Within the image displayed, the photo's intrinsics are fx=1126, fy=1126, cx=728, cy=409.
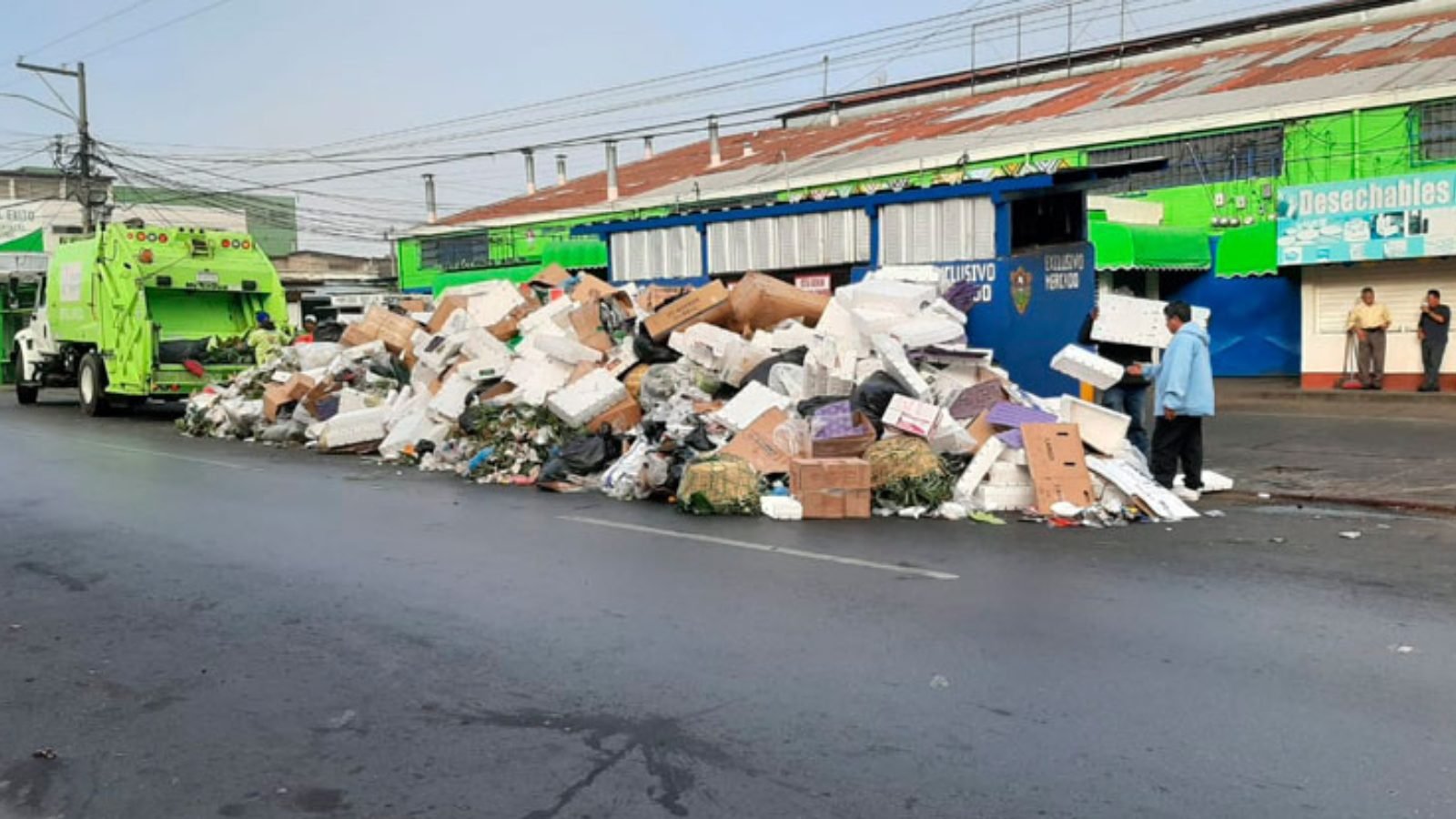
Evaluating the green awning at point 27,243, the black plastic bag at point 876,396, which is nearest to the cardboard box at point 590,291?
the black plastic bag at point 876,396

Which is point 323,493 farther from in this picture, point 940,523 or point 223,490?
point 940,523

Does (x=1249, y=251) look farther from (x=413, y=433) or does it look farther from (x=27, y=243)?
(x=27, y=243)

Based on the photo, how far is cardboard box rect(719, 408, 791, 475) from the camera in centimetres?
980

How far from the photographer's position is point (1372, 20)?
98.6 feet

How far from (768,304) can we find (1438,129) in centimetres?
1228

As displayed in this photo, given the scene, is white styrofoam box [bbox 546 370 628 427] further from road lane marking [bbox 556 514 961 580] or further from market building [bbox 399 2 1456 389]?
market building [bbox 399 2 1456 389]

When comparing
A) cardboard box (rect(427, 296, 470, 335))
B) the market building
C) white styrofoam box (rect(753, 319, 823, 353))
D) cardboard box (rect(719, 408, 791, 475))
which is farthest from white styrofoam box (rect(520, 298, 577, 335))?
cardboard box (rect(719, 408, 791, 475))

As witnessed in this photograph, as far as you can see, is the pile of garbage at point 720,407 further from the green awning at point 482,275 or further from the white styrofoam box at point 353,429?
the green awning at point 482,275

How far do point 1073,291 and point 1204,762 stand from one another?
30.9 ft

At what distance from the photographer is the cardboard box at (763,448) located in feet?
32.1

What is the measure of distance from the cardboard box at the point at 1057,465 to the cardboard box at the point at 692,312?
5.06m

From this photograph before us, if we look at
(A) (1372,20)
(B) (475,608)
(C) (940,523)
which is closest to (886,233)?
(C) (940,523)

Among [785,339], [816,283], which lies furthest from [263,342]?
[785,339]

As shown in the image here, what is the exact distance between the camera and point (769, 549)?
7.60 m
